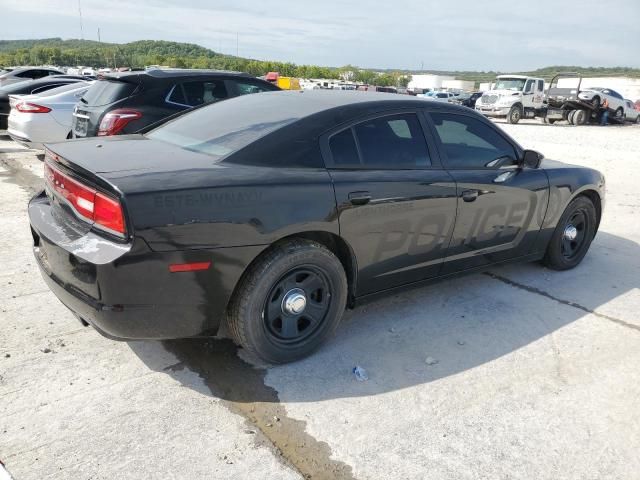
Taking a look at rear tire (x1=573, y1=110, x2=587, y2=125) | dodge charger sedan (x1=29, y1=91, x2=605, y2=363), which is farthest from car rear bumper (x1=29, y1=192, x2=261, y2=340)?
rear tire (x1=573, y1=110, x2=587, y2=125)

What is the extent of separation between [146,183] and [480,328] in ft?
8.03

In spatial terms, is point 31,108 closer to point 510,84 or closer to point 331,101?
point 331,101

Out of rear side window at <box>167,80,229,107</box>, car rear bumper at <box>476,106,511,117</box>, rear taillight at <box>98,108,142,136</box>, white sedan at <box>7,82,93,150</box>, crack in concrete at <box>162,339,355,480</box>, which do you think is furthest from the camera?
car rear bumper at <box>476,106,511,117</box>

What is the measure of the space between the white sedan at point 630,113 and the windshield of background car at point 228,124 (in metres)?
28.1

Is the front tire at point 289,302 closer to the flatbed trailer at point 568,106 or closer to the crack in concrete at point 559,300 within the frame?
the crack in concrete at point 559,300

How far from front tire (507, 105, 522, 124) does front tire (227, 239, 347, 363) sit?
22.8 m

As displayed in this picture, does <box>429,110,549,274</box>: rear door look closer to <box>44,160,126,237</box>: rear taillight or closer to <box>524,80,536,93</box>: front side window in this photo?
<box>44,160,126,237</box>: rear taillight

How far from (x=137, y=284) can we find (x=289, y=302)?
885 millimetres

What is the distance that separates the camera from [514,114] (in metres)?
23.8

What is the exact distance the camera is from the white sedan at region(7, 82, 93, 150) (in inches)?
338

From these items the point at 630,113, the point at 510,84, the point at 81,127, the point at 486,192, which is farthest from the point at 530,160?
the point at 630,113

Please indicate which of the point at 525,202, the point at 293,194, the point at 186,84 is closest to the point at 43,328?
the point at 293,194

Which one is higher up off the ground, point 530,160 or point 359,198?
point 530,160

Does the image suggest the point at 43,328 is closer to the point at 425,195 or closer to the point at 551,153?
the point at 425,195
